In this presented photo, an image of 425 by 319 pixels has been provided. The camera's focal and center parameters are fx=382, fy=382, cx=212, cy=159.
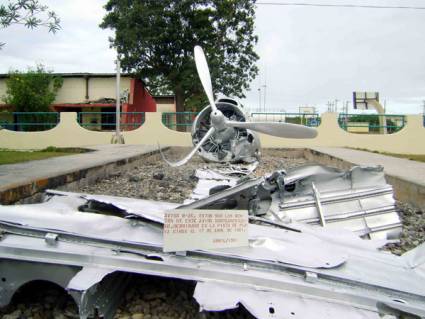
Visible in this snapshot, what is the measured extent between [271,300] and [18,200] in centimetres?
289

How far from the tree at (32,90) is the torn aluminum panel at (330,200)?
20149 millimetres

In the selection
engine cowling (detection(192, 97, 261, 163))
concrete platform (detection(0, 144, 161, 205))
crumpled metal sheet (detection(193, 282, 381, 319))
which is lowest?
crumpled metal sheet (detection(193, 282, 381, 319))

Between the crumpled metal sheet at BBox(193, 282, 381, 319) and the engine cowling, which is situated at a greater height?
the engine cowling

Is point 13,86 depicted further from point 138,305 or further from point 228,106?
point 138,305

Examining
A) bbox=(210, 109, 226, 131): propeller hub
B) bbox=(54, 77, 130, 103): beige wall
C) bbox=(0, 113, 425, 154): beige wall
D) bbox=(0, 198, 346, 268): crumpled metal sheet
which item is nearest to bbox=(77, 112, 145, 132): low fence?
bbox=(0, 113, 425, 154): beige wall

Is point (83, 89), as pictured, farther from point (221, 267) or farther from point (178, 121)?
point (221, 267)

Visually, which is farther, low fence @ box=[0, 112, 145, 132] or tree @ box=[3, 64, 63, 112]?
tree @ box=[3, 64, 63, 112]

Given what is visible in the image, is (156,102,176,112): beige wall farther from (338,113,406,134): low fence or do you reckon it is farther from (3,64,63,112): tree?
(338,113,406,134): low fence

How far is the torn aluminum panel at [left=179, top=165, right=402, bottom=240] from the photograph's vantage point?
135 inches

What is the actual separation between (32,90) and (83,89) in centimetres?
268

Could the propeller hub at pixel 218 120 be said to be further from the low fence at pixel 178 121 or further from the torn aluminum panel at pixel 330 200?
the low fence at pixel 178 121

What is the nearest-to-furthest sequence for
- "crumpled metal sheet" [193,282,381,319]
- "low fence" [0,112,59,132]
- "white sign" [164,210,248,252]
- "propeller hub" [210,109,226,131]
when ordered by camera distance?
"crumpled metal sheet" [193,282,381,319] → "white sign" [164,210,248,252] → "propeller hub" [210,109,226,131] → "low fence" [0,112,59,132]

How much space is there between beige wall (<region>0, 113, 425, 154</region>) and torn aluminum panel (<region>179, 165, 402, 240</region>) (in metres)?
12.3

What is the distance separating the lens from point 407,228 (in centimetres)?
402
